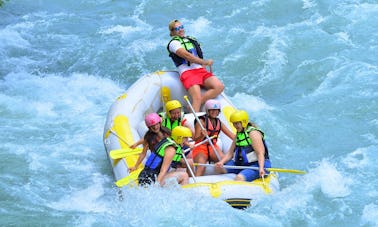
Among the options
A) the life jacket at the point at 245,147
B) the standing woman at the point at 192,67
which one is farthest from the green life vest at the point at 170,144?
the standing woman at the point at 192,67

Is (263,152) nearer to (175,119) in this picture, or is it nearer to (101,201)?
(175,119)

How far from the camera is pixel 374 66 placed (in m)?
10.8

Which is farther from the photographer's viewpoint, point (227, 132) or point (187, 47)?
point (187, 47)

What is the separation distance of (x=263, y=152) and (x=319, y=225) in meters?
0.86

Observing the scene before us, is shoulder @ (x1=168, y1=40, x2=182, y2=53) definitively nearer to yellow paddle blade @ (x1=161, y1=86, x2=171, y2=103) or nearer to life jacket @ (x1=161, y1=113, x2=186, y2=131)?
yellow paddle blade @ (x1=161, y1=86, x2=171, y2=103)

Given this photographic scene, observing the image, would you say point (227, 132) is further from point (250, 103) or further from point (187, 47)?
point (250, 103)

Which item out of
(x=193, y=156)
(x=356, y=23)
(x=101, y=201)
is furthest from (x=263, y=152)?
(x=356, y=23)

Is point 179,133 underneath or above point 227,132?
underneath

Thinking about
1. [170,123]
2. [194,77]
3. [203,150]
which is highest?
[194,77]

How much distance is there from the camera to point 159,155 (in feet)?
23.9

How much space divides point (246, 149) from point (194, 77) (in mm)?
1727

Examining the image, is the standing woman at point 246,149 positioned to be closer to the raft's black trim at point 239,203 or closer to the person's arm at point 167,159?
the raft's black trim at point 239,203

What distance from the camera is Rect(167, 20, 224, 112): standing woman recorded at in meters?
8.74

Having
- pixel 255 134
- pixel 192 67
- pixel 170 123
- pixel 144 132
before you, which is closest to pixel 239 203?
pixel 255 134
